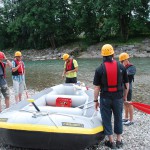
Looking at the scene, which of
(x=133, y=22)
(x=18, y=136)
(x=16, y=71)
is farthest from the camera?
(x=133, y=22)

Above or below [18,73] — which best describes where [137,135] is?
below

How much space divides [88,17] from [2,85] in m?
36.3

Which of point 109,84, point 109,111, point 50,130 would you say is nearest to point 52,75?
point 109,111

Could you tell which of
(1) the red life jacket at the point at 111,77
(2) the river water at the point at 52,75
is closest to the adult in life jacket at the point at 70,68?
(1) the red life jacket at the point at 111,77

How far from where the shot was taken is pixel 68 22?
4544 cm

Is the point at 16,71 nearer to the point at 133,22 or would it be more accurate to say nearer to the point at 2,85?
the point at 2,85

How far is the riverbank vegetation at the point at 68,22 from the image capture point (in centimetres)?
3891

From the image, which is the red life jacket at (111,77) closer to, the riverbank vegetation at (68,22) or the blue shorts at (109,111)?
the blue shorts at (109,111)

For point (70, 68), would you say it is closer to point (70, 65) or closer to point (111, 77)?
point (70, 65)

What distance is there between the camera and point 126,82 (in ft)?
19.2

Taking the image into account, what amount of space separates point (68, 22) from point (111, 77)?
134 feet

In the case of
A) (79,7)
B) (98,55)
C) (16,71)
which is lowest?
(98,55)

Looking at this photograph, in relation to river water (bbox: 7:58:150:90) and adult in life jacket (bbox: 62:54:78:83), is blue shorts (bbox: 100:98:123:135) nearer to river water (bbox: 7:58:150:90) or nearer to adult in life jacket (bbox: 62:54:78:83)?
adult in life jacket (bbox: 62:54:78:83)

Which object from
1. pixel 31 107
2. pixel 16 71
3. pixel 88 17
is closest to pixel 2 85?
pixel 16 71
